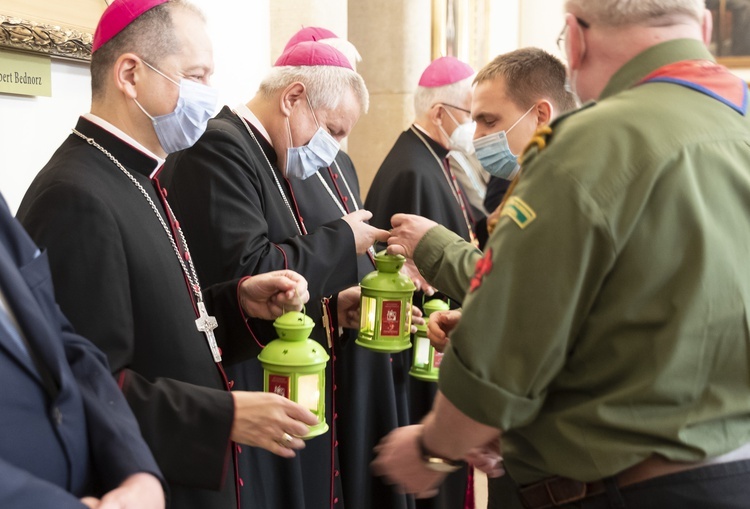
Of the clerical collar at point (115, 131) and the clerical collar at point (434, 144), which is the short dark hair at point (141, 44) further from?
the clerical collar at point (434, 144)

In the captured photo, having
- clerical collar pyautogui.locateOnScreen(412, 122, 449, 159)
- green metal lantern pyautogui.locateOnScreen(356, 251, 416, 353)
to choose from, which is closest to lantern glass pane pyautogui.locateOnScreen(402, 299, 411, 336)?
green metal lantern pyautogui.locateOnScreen(356, 251, 416, 353)

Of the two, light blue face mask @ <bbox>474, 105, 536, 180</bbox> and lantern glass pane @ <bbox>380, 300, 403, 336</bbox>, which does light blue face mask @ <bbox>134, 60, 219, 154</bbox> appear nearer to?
lantern glass pane @ <bbox>380, 300, 403, 336</bbox>

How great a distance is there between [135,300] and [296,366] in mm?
435

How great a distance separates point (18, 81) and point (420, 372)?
1.75m

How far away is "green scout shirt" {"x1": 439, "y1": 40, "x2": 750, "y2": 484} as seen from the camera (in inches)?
58.2

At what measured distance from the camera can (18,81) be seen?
2826 millimetres

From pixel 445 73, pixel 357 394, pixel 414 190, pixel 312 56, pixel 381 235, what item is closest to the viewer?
pixel 381 235

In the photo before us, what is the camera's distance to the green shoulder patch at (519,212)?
4.93ft

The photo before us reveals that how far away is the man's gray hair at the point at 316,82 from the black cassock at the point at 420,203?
1.03 metres

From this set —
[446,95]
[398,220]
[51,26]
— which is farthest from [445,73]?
[51,26]

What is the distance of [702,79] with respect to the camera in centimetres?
163

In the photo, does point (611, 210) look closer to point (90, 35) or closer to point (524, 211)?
point (524, 211)

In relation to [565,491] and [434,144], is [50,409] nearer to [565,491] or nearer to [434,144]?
[565,491]

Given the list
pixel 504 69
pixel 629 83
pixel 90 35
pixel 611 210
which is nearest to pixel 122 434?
pixel 611 210
